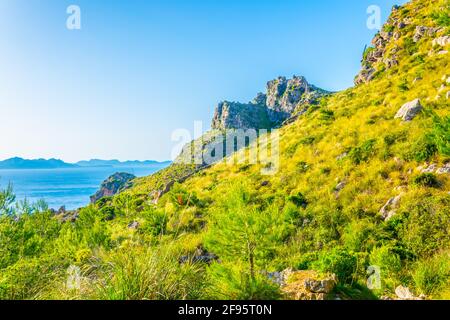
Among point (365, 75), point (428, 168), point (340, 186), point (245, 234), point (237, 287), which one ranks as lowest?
point (237, 287)

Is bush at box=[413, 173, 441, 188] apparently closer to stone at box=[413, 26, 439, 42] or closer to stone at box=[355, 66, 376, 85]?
stone at box=[355, 66, 376, 85]

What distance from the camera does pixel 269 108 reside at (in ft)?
367

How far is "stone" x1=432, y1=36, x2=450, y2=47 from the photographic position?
2362cm

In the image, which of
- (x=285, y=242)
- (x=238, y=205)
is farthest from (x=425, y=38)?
(x=238, y=205)

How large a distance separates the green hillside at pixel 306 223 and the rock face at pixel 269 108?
6741 centimetres

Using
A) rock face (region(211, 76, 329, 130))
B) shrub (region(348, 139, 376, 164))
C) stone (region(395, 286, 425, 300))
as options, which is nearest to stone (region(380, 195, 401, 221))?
shrub (region(348, 139, 376, 164))

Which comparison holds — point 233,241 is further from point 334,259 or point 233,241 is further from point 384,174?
point 384,174

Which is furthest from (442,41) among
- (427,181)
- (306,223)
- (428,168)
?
(306,223)

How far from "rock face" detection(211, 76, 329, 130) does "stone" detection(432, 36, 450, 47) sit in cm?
6574

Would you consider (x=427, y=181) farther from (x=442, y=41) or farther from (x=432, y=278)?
(x=442, y=41)

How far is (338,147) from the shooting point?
1866cm

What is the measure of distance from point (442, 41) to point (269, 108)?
88045 millimetres

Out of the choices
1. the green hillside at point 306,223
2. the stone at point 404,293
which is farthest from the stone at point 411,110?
the stone at point 404,293

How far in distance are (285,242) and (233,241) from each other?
806 centimetres
